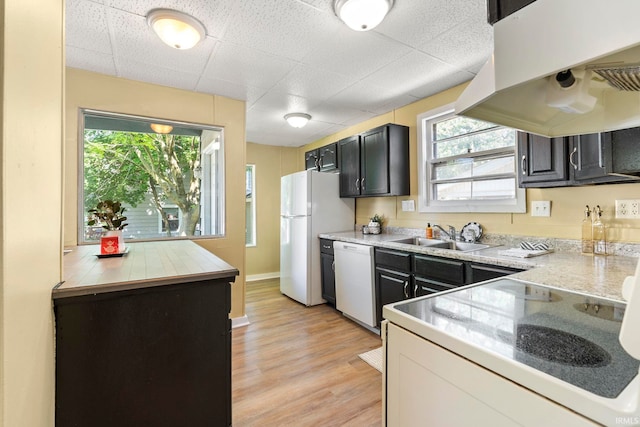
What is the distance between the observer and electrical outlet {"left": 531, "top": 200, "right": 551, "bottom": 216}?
215cm

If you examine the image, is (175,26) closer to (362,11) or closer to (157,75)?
(157,75)

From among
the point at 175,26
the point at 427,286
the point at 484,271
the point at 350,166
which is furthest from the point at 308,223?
the point at 175,26

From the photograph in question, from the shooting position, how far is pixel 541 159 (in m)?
1.92

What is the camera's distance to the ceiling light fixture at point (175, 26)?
173cm

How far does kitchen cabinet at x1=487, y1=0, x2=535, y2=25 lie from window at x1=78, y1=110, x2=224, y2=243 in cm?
283

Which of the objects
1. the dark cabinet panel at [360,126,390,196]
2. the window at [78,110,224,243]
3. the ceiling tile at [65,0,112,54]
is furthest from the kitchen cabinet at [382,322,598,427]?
the window at [78,110,224,243]

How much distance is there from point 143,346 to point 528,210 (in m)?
2.67

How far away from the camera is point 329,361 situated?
2.31 metres

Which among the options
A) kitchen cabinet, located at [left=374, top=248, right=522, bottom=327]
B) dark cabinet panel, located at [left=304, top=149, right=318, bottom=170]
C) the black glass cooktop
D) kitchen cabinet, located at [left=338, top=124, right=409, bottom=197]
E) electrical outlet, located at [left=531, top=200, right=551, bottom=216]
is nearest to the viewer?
the black glass cooktop

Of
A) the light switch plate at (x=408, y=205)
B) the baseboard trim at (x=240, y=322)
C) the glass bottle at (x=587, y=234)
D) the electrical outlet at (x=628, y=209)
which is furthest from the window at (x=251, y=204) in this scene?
the electrical outlet at (x=628, y=209)

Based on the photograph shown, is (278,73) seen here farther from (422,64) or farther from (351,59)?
(422,64)

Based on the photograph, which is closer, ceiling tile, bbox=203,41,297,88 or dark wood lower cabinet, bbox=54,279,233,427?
dark wood lower cabinet, bbox=54,279,233,427

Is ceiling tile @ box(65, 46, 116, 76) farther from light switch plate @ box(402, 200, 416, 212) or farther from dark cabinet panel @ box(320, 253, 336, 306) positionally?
light switch plate @ box(402, 200, 416, 212)

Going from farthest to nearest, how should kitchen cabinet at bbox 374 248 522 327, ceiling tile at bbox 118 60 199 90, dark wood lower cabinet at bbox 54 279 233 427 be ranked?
ceiling tile at bbox 118 60 199 90 < kitchen cabinet at bbox 374 248 522 327 < dark wood lower cabinet at bbox 54 279 233 427
